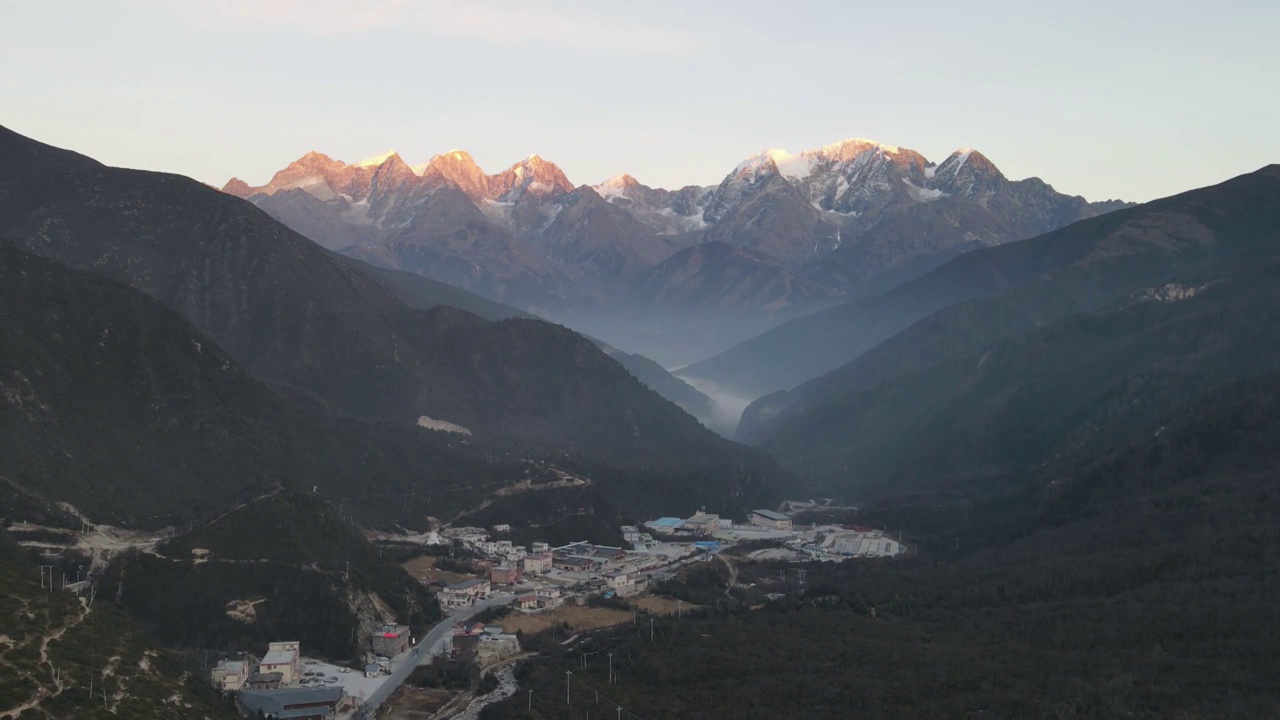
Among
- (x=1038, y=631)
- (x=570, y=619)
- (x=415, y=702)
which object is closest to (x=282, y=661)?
(x=415, y=702)

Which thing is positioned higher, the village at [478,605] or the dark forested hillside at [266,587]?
the dark forested hillside at [266,587]

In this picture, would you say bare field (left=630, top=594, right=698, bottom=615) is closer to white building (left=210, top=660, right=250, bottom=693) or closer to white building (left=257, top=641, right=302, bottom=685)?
white building (left=257, top=641, right=302, bottom=685)

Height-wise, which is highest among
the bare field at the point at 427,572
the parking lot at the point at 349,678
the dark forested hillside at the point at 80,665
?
the dark forested hillside at the point at 80,665

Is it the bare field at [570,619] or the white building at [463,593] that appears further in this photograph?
the white building at [463,593]

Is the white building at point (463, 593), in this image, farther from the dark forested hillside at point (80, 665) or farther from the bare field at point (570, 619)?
the dark forested hillside at point (80, 665)

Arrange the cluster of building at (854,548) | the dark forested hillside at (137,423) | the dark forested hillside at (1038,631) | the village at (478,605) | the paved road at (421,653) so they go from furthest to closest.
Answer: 1. the cluster of building at (854,548)
2. the dark forested hillside at (137,423)
3. the paved road at (421,653)
4. the village at (478,605)
5. the dark forested hillside at (1038,631)

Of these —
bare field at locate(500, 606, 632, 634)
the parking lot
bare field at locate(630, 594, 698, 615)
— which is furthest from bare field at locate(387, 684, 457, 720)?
bare field at locate(630, 594, 698, 615)

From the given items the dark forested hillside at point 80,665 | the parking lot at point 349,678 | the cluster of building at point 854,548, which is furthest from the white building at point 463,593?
the cluster of building at point 854,548
